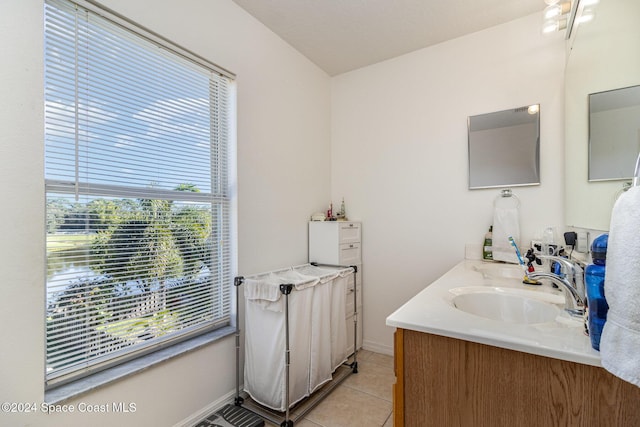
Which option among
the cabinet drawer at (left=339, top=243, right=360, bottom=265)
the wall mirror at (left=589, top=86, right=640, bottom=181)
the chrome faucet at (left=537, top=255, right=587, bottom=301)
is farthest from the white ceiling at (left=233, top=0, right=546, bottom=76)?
the chrome faucet at (left=537, top=255, right=587, bottom=301)

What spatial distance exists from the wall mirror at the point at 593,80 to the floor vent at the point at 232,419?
2.09 metres

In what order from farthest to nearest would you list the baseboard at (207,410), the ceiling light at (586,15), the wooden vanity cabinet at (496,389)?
the baseboard at (207,410), the ceiling light at (586,15), the wooden vanity cabinet at (496,389)

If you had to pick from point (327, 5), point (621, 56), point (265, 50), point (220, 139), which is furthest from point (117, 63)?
point (621, 56)

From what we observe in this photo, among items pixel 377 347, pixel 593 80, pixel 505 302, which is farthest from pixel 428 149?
pixel 377 347

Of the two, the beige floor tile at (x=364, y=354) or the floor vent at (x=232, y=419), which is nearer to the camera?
the floor vent at (x=232, y=419)

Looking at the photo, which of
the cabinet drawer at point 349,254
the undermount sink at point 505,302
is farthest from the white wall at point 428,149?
the undermount sink at point 505,302

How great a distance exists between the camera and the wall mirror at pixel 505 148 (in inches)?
81.7

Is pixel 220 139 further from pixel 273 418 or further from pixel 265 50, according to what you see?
pixel 273 418

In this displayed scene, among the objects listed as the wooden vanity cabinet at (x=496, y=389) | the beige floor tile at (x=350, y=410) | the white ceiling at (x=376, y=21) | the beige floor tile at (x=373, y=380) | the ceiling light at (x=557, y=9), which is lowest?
the beige floor tile at (x=373, y=380)

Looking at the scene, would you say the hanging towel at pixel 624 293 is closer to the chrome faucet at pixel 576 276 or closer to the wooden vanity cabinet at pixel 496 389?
the wooden vanity cabinet at pixel 496 389

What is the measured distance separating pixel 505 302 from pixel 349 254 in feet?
4.64

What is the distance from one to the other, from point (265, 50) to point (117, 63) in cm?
114

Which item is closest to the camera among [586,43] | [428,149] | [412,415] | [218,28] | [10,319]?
[412,415]

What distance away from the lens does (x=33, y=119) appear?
1136 mm
